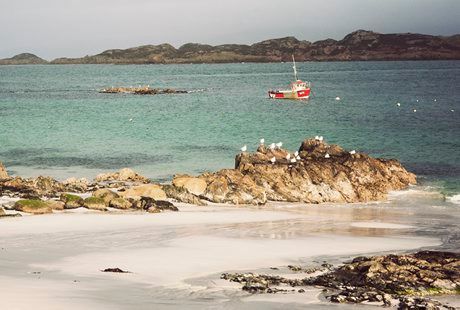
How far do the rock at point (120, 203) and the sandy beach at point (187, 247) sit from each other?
96 cm

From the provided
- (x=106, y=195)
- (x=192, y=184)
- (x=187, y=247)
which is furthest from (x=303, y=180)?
(x=187, y=247)

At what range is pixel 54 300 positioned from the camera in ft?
46.0

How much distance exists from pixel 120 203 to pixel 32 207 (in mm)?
3548

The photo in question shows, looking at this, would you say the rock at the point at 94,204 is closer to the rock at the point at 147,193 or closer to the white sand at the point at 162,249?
the white sand at the point at 162,249

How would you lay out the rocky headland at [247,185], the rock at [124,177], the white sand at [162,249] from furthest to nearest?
the rock at [124,177] → the rocky headland at [247,185] → the white sand at [162,249]

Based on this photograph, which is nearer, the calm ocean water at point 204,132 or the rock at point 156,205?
the rock at point 156,205

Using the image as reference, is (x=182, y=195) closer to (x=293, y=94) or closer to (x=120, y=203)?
(x=120, y=203)

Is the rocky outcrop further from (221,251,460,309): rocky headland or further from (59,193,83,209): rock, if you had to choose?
(221,251,460,309): rocky headland

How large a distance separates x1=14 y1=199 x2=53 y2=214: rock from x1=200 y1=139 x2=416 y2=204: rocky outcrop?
765 cm

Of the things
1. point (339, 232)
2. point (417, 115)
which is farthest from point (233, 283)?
point (417, 115)

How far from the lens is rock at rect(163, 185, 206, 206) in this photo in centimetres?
2950

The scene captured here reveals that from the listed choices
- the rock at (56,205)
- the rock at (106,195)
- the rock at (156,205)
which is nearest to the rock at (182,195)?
the rock at (156,205)

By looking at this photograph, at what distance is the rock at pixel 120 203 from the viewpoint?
27.2 metres

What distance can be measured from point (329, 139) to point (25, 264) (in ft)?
138
